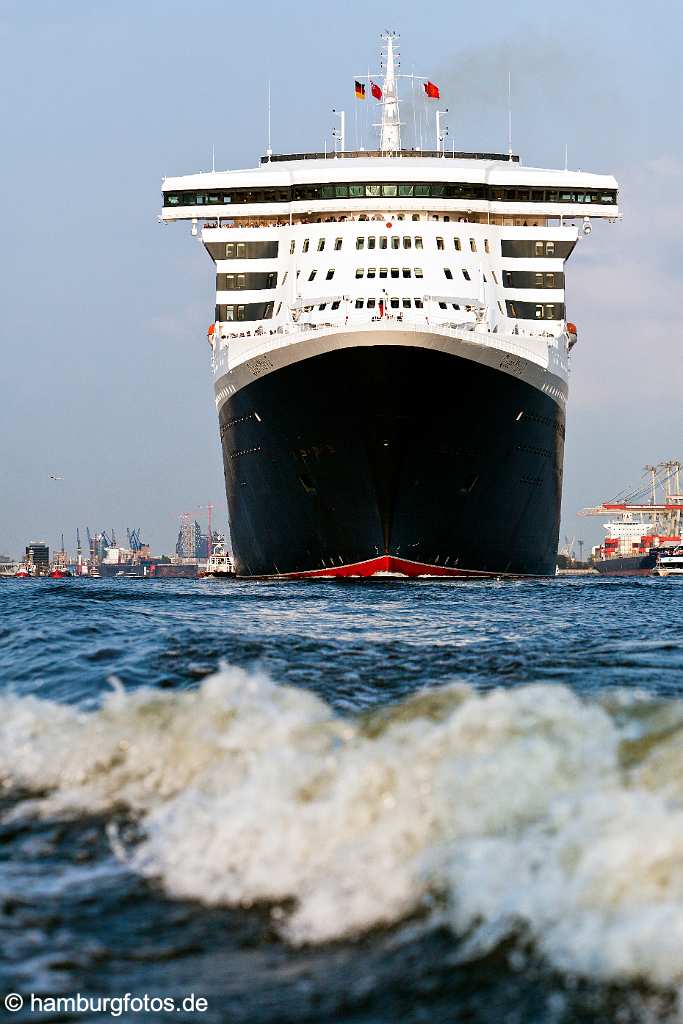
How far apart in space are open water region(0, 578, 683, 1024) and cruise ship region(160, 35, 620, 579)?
23.8 meters

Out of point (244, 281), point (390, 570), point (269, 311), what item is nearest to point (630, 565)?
point (244, 281)

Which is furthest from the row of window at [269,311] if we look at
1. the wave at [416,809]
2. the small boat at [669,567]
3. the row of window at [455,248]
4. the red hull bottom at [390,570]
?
the small boat at [669,567]

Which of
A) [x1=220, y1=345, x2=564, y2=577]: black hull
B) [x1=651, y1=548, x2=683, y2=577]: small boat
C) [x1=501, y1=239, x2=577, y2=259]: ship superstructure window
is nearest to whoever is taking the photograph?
[x1=220, y1=345, x2=564, y2=577]: black hull

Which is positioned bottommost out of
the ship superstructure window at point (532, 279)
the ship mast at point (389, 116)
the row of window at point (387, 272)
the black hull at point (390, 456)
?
the black hull at point (390, 456)

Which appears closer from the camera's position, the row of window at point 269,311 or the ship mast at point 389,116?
the row of window at point 269,311

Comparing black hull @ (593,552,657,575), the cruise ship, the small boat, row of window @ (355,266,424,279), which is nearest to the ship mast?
the cruise ship

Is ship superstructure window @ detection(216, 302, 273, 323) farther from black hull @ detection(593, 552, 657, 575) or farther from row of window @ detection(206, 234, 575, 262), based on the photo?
black hull @ detection(593, 552, 657, 575)

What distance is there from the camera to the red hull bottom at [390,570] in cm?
3309

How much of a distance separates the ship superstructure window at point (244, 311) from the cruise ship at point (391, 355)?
6 cm

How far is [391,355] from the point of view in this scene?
3206 cm

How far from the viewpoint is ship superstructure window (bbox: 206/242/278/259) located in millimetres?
45844

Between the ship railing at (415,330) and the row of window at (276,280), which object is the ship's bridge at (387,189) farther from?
the ship railing at (415,330)

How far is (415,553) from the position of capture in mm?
33406

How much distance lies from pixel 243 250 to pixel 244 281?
58.6 inches
